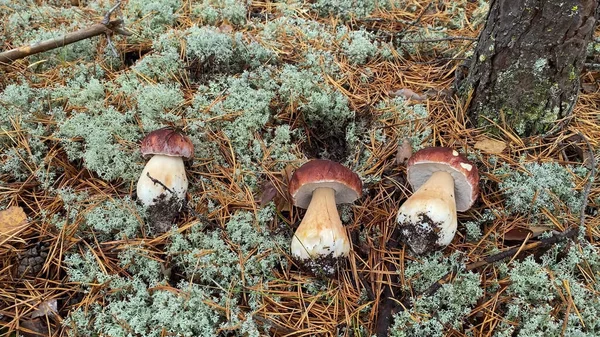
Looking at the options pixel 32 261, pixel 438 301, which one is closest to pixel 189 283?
pixel 32 261

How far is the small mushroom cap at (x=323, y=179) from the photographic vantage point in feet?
7.66

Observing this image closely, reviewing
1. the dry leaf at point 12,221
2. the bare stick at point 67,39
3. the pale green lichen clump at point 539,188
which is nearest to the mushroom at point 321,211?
the pale green lichen clump at point 539,188

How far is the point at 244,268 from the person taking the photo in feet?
7.58

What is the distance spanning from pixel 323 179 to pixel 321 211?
20 centimetres

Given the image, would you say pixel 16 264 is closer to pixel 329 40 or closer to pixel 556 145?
pixel 329 40

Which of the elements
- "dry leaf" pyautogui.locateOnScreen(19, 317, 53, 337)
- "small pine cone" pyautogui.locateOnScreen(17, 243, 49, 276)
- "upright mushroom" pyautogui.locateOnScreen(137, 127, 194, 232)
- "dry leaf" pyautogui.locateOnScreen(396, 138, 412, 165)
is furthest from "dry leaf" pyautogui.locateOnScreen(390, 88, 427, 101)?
"dry leaf" pyautogui.locateOnScreen(19, 317, 53, 337)

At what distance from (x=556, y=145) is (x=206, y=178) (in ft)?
7.26

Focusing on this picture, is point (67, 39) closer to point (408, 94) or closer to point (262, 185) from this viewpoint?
point (262, 185)

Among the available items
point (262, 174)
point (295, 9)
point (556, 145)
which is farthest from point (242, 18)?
point (556, 145)

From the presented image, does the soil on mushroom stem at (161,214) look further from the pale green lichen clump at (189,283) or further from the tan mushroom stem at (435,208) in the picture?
the tan mushroom stem at (435,208)

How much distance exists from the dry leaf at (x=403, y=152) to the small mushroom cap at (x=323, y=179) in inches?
18.4

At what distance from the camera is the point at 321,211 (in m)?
2.41

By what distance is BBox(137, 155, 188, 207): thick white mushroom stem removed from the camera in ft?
8.21

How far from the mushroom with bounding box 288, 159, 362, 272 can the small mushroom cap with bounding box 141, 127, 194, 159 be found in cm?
66
